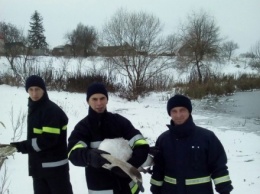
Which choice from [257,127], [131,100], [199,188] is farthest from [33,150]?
[131,100]

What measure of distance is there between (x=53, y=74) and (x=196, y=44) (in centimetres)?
1462

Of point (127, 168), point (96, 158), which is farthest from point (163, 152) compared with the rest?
point (96, 158)

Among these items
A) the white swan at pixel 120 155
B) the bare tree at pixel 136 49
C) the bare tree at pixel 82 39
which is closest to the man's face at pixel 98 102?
the white swan at pixel 120 155

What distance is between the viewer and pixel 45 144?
9.86 ft

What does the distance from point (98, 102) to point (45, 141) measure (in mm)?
871

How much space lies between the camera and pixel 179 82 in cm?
2278

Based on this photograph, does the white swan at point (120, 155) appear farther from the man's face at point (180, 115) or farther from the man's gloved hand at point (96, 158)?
the man's face at point (180, 115)

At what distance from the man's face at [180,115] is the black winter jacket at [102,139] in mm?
351

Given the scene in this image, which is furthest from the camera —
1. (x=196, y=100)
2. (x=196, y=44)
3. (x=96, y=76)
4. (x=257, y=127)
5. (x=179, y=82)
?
(x=196, y=44)

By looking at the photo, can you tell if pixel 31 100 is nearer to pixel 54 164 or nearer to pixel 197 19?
pixel 54 164

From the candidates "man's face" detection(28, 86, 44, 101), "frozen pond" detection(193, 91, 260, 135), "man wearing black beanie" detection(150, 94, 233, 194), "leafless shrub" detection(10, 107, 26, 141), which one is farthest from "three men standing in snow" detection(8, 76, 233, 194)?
"frozen pond" detection(193, 91, 260, 135)

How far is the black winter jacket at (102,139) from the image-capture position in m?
2.36

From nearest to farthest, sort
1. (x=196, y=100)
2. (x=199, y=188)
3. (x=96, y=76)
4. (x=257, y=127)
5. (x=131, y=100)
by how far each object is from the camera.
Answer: (x=199, y=188), (x=257, y=127), (x=131, y=100), (x=96, y=76), (x=196, y=100)

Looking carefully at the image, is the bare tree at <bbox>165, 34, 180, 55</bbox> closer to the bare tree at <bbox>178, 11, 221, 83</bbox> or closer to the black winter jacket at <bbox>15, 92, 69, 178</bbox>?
the bare tree at <bbox>178, 11, 221, 83</bbox>
